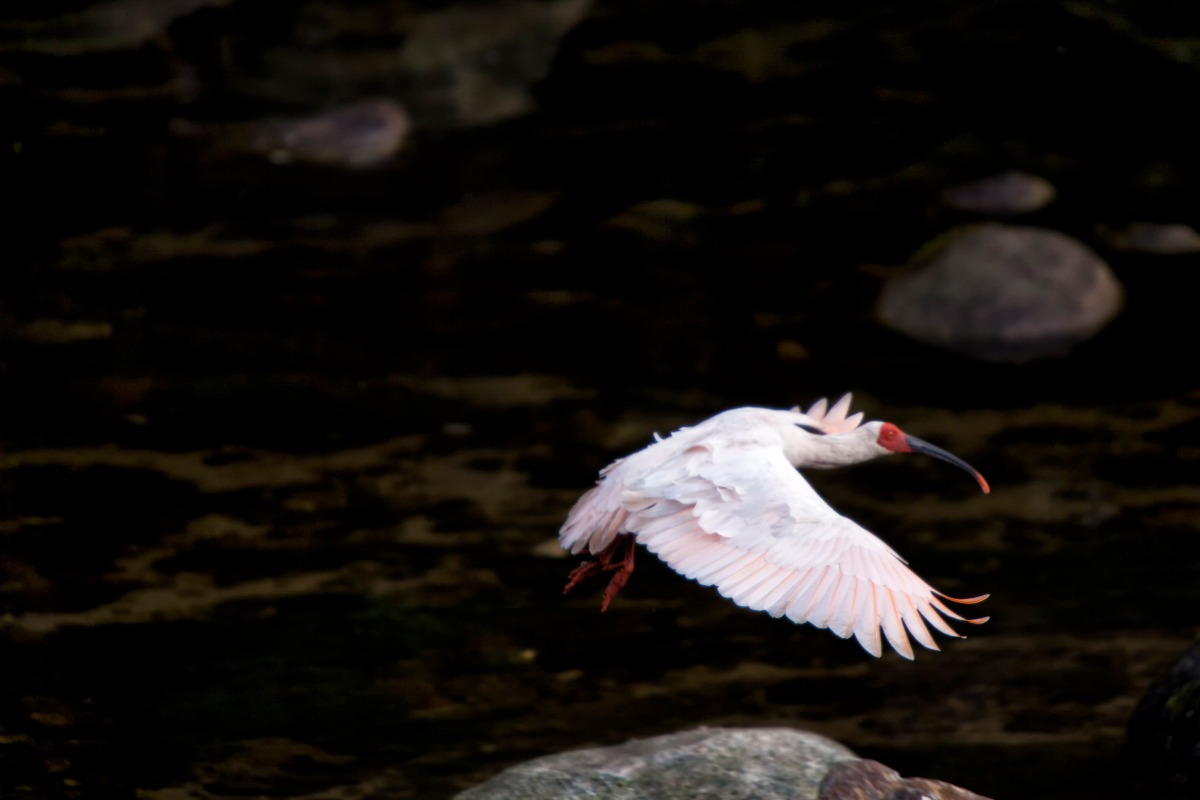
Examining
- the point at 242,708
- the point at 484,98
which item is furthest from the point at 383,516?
the point at 484,98

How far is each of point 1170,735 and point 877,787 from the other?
1139mm

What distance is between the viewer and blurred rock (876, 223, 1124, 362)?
9.09 meters

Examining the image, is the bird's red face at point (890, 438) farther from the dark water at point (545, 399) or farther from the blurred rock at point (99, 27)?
the blurred rock at point (99, 27)

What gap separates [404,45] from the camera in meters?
13.3

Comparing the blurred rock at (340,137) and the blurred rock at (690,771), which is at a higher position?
the blurred rock at (340,137)

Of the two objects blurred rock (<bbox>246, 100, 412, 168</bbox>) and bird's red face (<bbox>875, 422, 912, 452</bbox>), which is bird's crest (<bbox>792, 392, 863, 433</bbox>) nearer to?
bird's red face (<bbox>875, 422, 912, 452</bbox>)

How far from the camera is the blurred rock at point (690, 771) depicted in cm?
437

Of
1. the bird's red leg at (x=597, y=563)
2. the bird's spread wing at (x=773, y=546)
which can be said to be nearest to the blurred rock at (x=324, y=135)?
the bird's red leg at (x=597, y=563)

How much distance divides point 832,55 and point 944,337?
15.6ft

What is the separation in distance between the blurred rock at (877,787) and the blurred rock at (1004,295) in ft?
16.3

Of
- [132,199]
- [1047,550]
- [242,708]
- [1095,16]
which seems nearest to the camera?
[242,708]

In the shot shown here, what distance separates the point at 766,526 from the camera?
13.8 feet

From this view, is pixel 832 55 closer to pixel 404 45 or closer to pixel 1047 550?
pixel 404 45

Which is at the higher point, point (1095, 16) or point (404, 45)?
point (404, 45)
